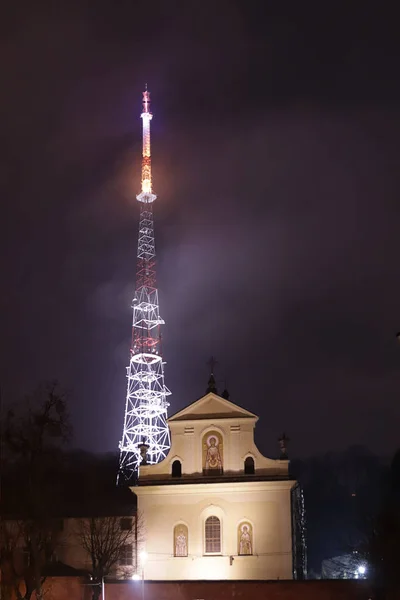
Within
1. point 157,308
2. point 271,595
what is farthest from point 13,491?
point 157,308

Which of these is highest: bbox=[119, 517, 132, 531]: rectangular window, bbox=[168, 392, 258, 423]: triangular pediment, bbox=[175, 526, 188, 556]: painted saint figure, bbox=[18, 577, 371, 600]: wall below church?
bbox=[168, 392, 258, 423]: triangular pediment

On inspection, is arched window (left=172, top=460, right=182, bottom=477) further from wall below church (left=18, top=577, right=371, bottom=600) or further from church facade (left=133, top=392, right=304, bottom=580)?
wall below church (left=18, top=577, right=371, bottom=600)

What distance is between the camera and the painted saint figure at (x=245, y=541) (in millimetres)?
51406

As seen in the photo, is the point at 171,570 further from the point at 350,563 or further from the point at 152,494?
the point at 350,563

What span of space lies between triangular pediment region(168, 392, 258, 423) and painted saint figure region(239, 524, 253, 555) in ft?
22.8

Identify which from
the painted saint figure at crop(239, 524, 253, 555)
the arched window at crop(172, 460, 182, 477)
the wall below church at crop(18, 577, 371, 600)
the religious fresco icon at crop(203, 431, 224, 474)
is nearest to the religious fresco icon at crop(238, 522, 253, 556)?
the painted saint figure at crop(239, 524, 253, 555)

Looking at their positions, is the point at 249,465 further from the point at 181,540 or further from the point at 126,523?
the point at 126,523

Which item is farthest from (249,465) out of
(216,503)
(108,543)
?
(108,543)

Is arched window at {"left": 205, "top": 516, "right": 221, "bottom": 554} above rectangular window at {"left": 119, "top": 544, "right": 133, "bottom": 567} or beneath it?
above

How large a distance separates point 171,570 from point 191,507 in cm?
402

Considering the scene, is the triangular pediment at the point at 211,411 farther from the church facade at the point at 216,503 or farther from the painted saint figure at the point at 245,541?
the painted saint figure at the point at 245,541

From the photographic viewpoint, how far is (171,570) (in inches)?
2048

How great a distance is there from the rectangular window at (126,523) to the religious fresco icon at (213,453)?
5879 millimetres

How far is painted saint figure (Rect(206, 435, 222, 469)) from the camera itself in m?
53.5
